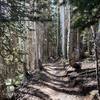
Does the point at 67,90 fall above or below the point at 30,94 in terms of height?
above

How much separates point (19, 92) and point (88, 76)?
4241 millimetres

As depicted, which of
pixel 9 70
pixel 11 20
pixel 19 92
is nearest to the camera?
pixel 11 20

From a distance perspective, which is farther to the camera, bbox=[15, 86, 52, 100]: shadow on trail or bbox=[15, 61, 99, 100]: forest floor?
bbox=[15, 86, 52, 100]: shadow on trail

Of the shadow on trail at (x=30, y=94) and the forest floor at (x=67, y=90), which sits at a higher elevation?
the forest floor at (x=67, y=90)

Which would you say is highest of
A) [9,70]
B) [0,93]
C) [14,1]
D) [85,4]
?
[14,1]

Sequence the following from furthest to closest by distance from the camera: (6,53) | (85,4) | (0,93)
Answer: (0,93)
(6,53)
(85,4)

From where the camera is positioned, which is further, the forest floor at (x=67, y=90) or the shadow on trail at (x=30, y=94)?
the shadow on trail at (x=30, y=94)

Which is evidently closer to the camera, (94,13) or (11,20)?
(94,13)

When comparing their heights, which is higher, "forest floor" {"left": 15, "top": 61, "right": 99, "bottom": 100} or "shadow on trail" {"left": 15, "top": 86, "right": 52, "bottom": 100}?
"forest floor" {"left": 15, "top": 61, "right": 99, "bottom": 100}

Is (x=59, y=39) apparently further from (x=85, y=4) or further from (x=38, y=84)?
(x=85, y=4)

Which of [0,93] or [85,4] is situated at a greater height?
[85,4]

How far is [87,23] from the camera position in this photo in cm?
542

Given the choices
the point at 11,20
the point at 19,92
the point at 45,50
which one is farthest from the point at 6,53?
the point at 45,50

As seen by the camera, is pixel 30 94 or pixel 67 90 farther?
pixel 30 94
